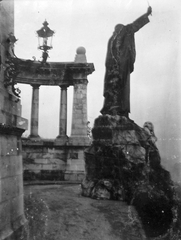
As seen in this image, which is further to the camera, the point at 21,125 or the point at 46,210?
the point at 46,210

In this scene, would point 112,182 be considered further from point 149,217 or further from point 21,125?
point 21,125

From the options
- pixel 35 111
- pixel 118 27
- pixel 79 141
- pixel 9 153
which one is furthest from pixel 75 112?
pixel 9 153

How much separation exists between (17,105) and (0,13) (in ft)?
6.94

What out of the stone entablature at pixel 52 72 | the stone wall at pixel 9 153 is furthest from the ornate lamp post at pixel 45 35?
the stone wall at pixel 9 153

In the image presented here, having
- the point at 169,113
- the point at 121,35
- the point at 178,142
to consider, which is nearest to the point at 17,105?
the point at 121,35

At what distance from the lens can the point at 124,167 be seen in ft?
36.3

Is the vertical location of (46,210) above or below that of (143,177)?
below

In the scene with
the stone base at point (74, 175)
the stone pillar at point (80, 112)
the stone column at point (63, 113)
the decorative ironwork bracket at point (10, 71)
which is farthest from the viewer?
the stone column at point (63, 113)

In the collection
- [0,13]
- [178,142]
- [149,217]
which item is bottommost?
[149,217]

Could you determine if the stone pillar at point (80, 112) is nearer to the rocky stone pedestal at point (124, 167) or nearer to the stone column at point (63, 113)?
the stone column at point (63, 113)

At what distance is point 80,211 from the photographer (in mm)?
9383

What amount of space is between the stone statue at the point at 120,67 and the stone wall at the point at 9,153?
18.8 ft

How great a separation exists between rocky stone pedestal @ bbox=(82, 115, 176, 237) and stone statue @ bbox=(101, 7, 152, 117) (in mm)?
945

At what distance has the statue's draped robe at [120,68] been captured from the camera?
12.8m
